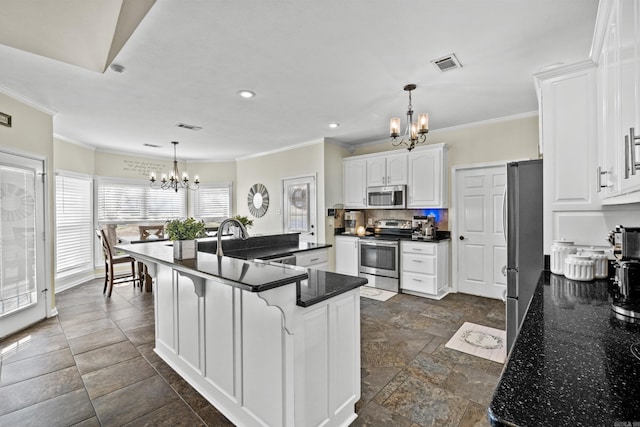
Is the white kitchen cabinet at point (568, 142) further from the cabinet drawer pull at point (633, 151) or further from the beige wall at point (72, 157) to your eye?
the beige wall at point (72, 157)

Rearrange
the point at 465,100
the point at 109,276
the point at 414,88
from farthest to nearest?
the point at 109,276, the point at 465,100, the point at 414,88

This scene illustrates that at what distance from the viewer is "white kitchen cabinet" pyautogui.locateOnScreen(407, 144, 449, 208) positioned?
4.57 metres

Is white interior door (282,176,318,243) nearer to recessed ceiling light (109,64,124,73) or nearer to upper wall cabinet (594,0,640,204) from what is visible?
recessed ceiling light (109,64,124,73)

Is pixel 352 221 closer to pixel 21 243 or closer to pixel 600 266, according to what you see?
pixel 600 266

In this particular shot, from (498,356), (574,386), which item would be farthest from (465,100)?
(574,386)

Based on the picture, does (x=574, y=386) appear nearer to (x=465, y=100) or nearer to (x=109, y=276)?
(x=465, y=100)

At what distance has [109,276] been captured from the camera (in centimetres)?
475

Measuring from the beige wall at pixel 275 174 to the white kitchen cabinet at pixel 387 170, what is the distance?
87 cm

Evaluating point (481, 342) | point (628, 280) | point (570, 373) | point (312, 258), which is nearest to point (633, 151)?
point (570, 373)

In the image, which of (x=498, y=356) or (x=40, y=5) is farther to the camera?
(x=498, y=356)

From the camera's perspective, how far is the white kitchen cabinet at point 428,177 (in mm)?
4566

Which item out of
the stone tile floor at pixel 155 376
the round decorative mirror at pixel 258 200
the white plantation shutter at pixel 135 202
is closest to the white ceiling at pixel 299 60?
the white plantation shutter at pixel 135 202

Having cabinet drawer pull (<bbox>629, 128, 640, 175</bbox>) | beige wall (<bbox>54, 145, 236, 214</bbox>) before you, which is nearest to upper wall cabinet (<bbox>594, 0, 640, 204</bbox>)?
cabinet drawer pull (<bbox>629, 128, 640, 175</bbox>)

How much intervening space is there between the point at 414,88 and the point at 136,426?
369 centimetres
